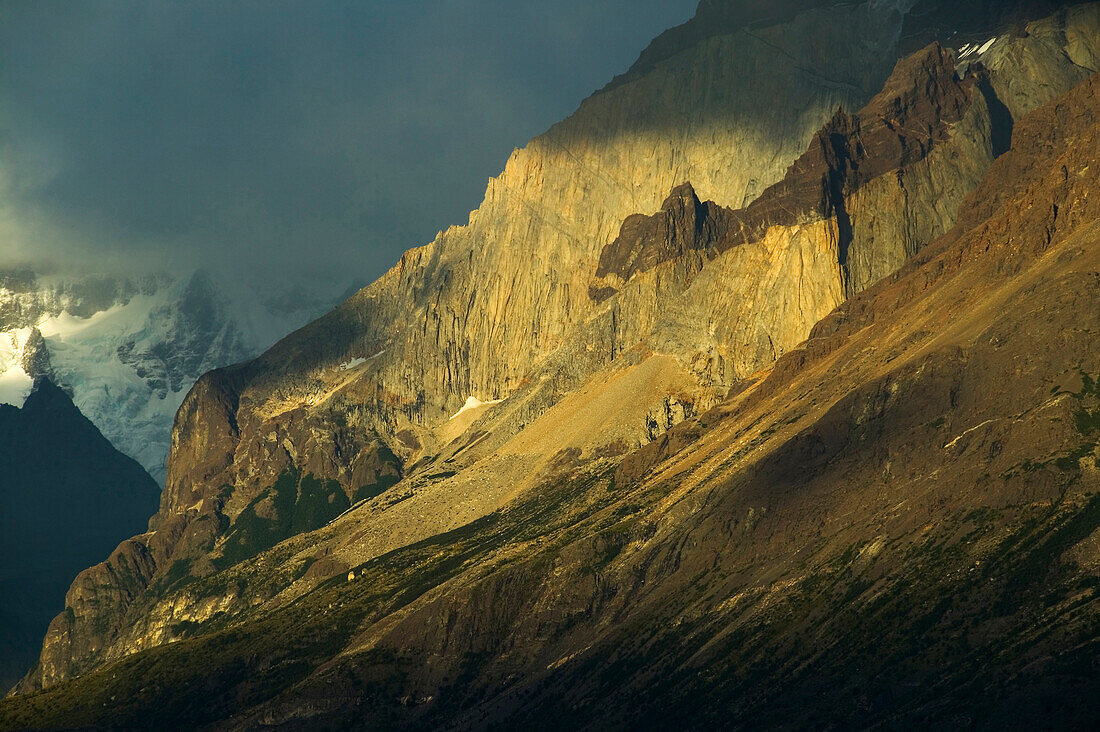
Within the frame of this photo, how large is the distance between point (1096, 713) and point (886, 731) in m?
26.7

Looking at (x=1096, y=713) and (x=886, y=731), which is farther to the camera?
(x=886, y=731)

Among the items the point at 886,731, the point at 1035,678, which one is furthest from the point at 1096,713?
the point at 886,731

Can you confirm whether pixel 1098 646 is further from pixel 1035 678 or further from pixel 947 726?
pixel 947 726

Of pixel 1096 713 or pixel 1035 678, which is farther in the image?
pixel 1035 678

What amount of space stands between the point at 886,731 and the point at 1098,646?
26651mm

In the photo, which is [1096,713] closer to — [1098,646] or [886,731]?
[1098,646]

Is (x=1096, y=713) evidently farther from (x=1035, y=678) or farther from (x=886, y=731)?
(x=886, y=731)

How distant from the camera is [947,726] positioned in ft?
639

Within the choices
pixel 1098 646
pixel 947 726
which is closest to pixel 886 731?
pixel 947 726

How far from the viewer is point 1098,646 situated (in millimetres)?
194125

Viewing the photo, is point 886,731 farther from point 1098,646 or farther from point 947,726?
point 1098,646

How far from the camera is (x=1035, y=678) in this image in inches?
7687

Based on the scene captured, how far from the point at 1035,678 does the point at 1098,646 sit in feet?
26.6

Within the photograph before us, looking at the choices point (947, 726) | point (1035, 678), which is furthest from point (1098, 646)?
point (947, 726)
